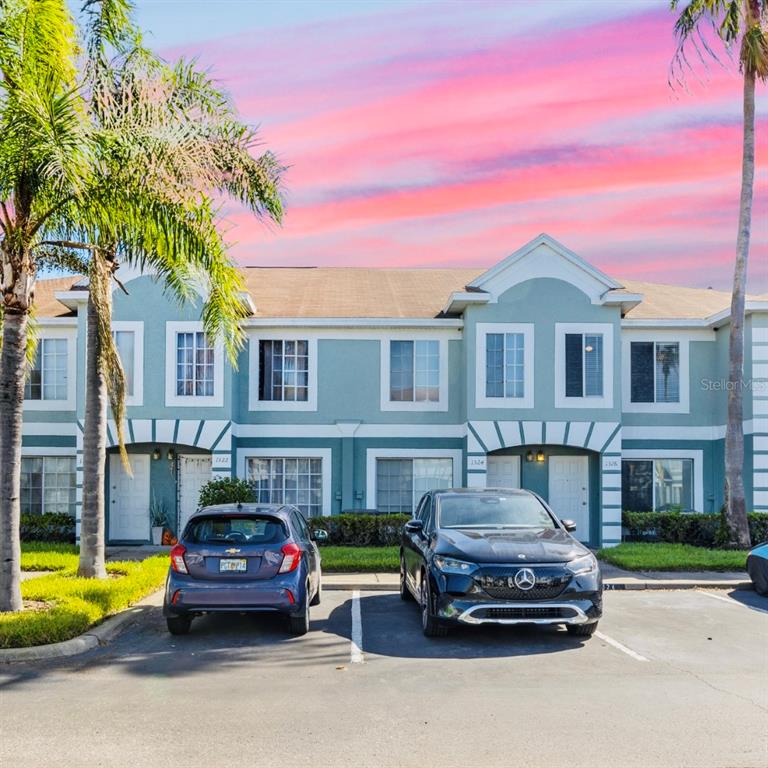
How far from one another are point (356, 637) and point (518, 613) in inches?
75.2

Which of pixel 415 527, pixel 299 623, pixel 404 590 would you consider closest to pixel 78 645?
pixel 299 623

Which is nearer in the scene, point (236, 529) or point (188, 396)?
point (236, 529)

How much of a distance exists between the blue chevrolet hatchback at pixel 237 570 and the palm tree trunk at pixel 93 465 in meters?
3.78

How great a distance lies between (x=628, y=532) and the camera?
2216 cm

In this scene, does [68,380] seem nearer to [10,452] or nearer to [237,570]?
[10,452]

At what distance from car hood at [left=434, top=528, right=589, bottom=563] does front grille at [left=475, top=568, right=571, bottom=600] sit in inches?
Result: 6.4

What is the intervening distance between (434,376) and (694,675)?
1441 cm

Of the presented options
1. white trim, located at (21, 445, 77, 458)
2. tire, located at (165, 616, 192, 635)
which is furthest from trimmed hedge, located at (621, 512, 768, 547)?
white trim, located at (21, 445, 77, 458)

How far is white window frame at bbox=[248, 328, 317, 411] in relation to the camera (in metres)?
22.4

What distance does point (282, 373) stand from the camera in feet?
74.1

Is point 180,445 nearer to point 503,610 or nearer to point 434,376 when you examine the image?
point 434,376

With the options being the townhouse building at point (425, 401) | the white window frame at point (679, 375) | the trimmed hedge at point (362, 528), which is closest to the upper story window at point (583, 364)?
the townhouse building at point (425, 401)

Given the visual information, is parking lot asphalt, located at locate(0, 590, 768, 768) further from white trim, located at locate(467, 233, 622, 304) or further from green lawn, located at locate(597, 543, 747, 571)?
white trim, located at locate(467, 233, 622, 304)

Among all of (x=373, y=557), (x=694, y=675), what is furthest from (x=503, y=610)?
(x=373, y=557)
